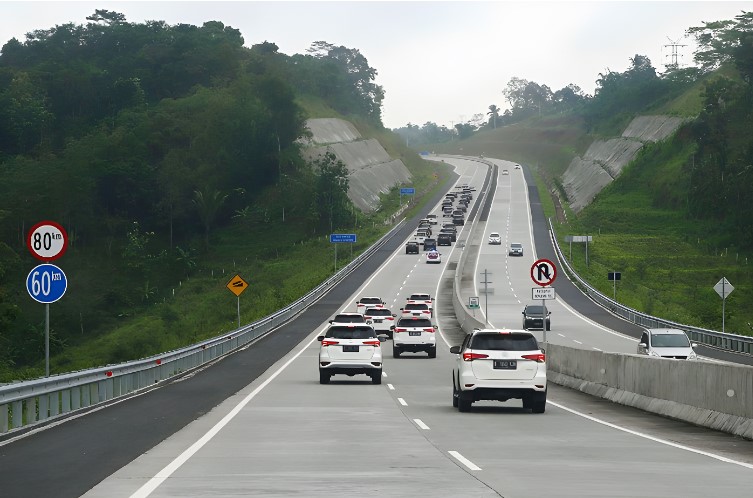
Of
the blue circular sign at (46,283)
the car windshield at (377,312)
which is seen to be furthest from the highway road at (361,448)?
the car windshield at (377,312)

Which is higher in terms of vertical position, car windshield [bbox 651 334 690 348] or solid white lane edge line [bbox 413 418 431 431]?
car windshield [bbox 651 334 690 348]

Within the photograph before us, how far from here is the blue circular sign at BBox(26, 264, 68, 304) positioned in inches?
787

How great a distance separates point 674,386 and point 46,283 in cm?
1146

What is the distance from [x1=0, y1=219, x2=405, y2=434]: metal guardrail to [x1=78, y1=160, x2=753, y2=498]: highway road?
2722 mm

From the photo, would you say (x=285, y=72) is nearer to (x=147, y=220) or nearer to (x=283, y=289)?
(x=147, y=220)

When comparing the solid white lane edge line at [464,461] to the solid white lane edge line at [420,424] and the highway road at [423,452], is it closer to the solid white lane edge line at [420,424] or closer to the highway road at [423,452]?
the highway road at [423,452]

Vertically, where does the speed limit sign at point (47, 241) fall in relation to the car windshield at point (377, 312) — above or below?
above

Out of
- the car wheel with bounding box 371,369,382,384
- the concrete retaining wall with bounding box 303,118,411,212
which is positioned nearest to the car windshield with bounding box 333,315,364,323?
the car wheel with bounding box 371,369,382,384

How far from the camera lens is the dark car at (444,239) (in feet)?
431

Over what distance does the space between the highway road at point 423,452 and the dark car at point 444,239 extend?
10014cm

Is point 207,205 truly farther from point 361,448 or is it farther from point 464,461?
point 464,461

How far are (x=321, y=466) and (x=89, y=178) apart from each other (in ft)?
456

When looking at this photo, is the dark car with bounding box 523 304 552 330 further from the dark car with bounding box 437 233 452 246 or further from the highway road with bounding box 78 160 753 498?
the dark car with bounding box 437 233 452 246

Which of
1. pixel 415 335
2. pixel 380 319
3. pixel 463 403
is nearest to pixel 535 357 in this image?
pixel 463 403
